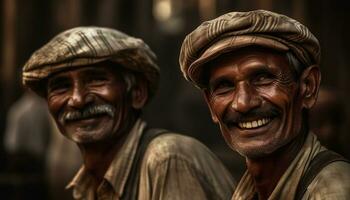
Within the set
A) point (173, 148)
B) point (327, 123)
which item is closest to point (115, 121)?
point (173, 148)

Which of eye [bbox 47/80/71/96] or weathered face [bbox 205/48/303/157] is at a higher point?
weathered face [bbox 205/48/303/157]

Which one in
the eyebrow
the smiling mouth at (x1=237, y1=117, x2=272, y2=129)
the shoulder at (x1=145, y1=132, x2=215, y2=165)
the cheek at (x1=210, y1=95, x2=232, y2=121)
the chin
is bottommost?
the shoulder at (x1=145, y1=132, x2=215, y2=165)

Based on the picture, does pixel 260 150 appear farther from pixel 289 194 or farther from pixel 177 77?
pixel 177 77

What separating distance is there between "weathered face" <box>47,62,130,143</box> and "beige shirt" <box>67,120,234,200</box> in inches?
→ 6.6

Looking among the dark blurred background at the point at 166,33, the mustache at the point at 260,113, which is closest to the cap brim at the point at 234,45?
the mustache at the point at 260,113

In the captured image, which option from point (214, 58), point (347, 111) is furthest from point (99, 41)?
point (347, 111)

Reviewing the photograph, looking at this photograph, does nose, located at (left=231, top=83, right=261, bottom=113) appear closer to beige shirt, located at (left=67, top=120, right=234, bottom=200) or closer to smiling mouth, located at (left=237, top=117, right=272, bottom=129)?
smiling mouth, located at (left=237, top=117, right=272, bottom=129)

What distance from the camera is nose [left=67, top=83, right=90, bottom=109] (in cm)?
461

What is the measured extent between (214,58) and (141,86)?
1.24 meters

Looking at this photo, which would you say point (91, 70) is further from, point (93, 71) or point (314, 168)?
point (314, 168)

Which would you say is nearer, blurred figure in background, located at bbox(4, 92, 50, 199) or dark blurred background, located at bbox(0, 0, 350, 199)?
blurred figure in background, located at bbox(4, 92, 50, 199)

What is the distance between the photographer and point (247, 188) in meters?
3.92

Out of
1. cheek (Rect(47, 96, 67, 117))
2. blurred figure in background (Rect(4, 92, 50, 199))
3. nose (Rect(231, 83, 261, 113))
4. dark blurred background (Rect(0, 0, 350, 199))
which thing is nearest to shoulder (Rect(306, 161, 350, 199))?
nose (Rect(231, 83, 261, 113))

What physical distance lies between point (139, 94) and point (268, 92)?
4.51 ft
